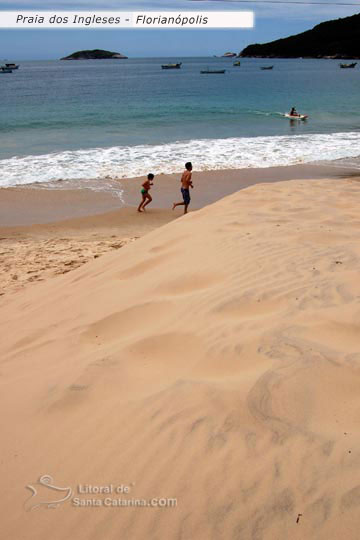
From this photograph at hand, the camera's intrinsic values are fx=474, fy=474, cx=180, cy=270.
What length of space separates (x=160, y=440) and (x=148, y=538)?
0.50 meters

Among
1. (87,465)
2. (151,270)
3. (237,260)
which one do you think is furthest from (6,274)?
(87,465)

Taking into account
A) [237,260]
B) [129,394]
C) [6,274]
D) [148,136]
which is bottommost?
[6,274]

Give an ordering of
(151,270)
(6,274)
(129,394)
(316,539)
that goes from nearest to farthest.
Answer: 1. (316,539)
2. (129,394)
3. (151,270)
4. (6,274)

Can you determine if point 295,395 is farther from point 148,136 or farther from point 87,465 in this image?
point 148,136

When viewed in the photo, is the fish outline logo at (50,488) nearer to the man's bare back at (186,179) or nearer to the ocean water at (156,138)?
the man's bare back at (186,179)

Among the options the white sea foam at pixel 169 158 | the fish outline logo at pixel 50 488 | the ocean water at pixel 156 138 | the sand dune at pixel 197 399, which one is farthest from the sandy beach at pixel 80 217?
the fish outline logo at pixel 50 488

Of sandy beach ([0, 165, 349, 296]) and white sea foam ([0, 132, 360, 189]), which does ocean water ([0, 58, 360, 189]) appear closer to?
white sea foam ([0, 132, 360, 189])

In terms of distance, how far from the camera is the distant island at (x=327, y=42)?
155 m

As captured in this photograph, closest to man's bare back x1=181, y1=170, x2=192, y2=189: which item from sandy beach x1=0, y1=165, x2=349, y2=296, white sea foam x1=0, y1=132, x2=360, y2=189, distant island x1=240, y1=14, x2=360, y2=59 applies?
sandy beach x1=0, y1=165, x2=349, y2=296

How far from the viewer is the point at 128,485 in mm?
2150

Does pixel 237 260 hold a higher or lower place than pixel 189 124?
lower

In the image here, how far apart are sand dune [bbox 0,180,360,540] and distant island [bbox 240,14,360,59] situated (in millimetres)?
171269

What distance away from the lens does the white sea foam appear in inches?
625

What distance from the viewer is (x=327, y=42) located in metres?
168
